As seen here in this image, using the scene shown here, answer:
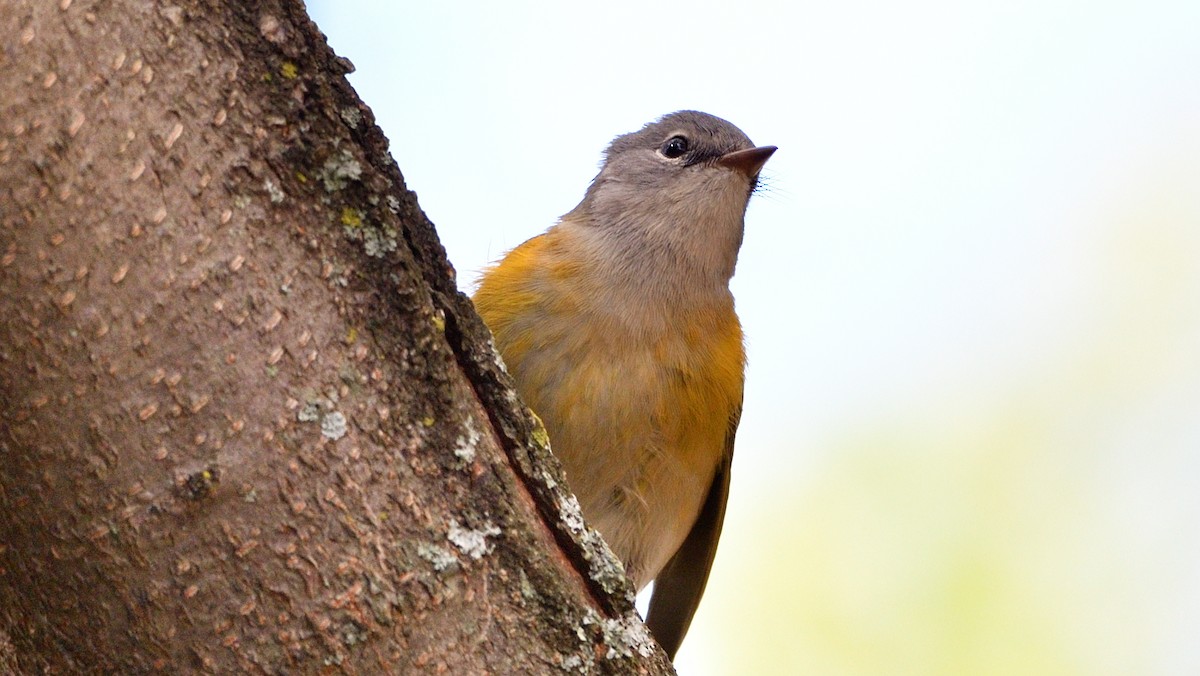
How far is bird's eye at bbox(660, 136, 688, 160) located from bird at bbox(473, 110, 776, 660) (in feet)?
0.30

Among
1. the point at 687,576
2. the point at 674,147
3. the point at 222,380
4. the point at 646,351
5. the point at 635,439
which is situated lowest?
the point at 687,576

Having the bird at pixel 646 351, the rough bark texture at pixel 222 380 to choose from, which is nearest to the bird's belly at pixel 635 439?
the bird at pixel 646 351

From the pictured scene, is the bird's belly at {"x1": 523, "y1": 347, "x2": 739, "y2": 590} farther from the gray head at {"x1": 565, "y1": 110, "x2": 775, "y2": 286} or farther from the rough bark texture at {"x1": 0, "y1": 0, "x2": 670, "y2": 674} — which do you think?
the rough bark texture at {"x1": 0, "y1": 0, "x2": 670, "y2": 674}

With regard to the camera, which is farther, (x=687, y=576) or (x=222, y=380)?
(x=687, y=576)

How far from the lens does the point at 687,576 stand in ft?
14.9

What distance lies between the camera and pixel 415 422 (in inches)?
75.0

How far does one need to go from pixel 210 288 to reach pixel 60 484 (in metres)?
0.35

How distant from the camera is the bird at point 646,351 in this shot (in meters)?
3.72

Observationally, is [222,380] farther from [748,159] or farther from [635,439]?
[748,159]

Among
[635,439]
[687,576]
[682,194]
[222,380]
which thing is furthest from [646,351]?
[222,380]

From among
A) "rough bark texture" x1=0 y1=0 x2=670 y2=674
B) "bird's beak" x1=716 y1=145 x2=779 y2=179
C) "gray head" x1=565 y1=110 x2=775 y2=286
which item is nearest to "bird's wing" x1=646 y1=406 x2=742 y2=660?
"gray head" x1=565 y1=110 x2=775 y2=286

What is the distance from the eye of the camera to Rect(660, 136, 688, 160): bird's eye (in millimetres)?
4859

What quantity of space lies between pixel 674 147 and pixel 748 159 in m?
0.41

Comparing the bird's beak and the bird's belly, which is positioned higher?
the bird's beak
